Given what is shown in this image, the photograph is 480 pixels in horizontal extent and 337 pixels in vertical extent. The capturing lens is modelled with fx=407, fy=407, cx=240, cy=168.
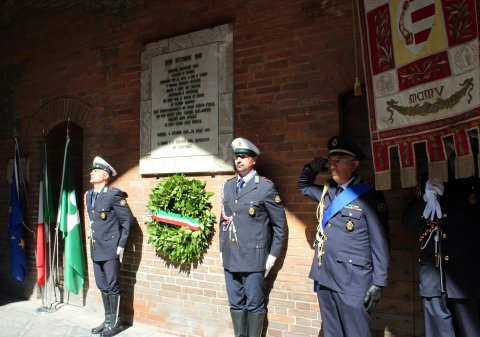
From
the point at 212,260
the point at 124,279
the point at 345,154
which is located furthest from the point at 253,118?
the point at 124,279

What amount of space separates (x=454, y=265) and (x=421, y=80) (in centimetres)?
130

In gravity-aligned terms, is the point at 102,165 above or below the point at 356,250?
above

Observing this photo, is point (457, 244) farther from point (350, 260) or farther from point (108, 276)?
point (108, 276)

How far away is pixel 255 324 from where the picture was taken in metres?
3.65

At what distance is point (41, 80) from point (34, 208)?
6.21 feet

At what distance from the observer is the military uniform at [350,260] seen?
2834 millimetres

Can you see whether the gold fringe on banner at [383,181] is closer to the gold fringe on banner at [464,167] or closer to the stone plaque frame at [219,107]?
the gold fringe on banner at [464,167]

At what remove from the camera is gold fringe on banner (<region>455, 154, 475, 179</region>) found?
258 centimetres

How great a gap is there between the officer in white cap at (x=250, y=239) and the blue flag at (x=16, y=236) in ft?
11.7

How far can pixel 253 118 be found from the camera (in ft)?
13.4

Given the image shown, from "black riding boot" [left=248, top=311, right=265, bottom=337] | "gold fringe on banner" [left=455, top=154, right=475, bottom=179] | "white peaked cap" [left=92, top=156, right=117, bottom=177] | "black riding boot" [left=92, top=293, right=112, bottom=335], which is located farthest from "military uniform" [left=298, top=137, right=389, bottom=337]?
"white peaked cap" [left=92, top=156, right=117, bottom=177]

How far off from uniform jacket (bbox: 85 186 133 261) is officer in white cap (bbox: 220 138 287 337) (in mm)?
1380

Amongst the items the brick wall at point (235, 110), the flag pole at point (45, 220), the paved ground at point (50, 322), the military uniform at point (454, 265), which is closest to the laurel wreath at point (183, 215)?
the brick wall at point (235, 110)

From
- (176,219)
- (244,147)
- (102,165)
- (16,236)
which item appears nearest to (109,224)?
(102,165)
